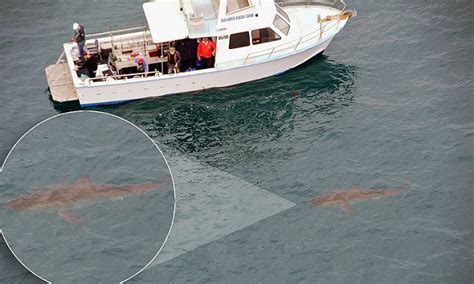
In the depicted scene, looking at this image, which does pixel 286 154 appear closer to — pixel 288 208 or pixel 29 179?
pixel 288 208

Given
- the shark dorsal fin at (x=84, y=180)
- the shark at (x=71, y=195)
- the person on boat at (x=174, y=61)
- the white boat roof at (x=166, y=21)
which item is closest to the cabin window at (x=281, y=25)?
the white boat roof at (x=166, y=21)

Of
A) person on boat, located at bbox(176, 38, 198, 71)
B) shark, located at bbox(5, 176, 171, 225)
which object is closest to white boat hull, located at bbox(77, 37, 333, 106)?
person on boat, located at bbox(176, 38, 198, 71)

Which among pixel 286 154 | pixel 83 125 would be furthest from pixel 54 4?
pixel 286 154

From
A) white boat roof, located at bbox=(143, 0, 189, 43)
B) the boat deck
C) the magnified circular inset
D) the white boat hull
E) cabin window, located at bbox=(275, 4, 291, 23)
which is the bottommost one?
the magnified circular inset

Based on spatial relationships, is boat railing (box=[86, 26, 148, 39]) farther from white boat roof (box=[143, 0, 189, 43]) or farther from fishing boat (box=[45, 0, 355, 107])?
white boat roof (box=[143, 0, 189, 43])

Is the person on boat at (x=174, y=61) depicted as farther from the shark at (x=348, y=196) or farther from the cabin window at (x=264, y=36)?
the shark at (x=348, y=196)

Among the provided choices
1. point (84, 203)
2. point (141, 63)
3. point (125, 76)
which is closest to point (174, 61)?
point (141, 63)

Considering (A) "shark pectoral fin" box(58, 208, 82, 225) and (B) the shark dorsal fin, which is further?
(B) the shark dorsal fin
